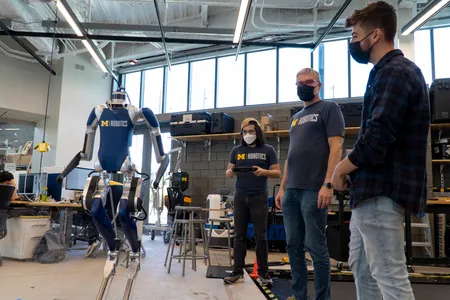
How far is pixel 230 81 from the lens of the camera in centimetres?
845

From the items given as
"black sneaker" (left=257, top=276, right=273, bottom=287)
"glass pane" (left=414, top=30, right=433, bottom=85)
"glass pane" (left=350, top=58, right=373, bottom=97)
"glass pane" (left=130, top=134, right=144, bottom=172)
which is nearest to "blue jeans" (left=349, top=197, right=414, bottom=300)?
"black sneaker" (left=257, top=276, right=273, bottom=287)

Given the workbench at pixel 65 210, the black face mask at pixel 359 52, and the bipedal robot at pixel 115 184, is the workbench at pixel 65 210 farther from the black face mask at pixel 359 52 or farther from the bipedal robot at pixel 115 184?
the black face mask at pixel 359 52

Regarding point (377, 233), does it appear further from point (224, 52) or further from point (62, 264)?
point (224, 52)

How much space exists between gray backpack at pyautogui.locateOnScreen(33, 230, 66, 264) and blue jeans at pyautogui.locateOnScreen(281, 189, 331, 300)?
341cm

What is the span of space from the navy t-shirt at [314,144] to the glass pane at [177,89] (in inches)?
268

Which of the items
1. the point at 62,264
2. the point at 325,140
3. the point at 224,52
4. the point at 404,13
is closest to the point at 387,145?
the point at 325,140

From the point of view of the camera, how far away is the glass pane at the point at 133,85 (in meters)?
9.59

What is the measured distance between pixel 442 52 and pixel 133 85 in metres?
7.38

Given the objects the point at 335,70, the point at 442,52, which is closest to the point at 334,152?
the point at 335,70

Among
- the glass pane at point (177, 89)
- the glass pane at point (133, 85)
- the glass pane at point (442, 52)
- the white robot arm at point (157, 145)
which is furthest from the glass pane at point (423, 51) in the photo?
the glass pane at point (133, 85)

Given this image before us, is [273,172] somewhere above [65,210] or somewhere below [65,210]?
above

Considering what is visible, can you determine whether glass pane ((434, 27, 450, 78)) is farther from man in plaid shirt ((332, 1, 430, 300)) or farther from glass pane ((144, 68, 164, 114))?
man in plaid shirt ((332, 1, 430, 300))

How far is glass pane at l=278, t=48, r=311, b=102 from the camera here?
7.70 meters

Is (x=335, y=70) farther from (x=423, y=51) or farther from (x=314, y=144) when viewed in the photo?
(x=314, y=144)
